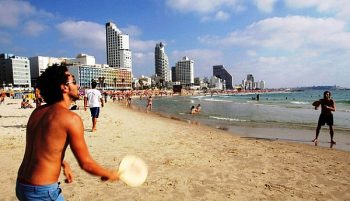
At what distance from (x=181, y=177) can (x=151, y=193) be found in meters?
0.97

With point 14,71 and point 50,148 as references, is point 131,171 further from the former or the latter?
point 14,71

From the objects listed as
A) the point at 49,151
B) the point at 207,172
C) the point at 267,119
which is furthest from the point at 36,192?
the point at 267,119

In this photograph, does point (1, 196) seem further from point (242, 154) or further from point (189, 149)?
point (242, 154)

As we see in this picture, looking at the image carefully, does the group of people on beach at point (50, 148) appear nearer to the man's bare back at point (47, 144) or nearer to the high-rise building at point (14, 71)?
the man's bare back at point (47, 144)

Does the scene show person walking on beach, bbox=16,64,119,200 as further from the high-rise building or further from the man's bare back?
the high-rise building

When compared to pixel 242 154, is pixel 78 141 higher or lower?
higher

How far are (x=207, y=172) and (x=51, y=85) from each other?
14.3 ft

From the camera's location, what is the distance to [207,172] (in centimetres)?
614

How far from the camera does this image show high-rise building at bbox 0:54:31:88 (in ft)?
463

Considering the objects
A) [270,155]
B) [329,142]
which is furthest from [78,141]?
[329,142]

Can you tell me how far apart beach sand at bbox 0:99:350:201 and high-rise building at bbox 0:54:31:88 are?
14820cm

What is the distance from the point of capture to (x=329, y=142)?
1141cm

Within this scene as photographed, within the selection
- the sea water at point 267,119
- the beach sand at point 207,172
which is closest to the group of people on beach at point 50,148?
the beach sand at point 207,172

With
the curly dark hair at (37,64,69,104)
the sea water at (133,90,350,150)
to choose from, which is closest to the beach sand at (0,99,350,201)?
the curly dark hair at (37,64,69,104)
